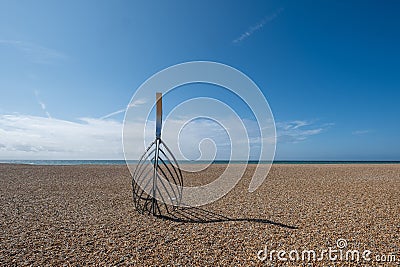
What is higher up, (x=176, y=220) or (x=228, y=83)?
(x=228, y=83)

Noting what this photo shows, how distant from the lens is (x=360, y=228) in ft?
21.8

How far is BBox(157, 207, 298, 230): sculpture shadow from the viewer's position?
7492 millimetres

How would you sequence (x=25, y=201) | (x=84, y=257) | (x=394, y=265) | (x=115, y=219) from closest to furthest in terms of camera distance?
(x=394, y=265) → (x=84, y=257) → (x=115, y=219) → (x=25, y=201)

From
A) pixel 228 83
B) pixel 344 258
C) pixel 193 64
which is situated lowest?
pixel 344 258

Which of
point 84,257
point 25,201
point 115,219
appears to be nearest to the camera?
point 84,257

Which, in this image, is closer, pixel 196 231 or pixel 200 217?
pixel 196 231

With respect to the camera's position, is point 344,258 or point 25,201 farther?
point 25,201

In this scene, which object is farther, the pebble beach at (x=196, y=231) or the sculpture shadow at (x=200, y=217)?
the sculpture shadow at (x=200, y=217)

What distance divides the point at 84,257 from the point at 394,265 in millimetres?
5612

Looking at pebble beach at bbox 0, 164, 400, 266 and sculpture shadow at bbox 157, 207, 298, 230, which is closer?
pebble beach at bbox 0, 164, 400, 266

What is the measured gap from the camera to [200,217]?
7.95 metres

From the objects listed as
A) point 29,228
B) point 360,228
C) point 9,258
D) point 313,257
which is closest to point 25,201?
point 29,228

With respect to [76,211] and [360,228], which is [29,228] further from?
[360,228]

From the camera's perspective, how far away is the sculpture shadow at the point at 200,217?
24.6 feet
